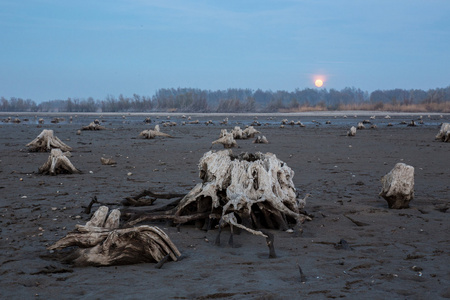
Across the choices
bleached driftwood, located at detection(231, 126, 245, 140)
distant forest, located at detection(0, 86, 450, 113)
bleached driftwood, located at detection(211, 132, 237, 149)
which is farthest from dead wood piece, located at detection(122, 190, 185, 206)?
distant forest, located at detection(0, 86, 450, 113)

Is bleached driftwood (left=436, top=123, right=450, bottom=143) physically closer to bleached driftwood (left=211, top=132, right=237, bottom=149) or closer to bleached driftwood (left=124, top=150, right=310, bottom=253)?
bleached driftwood (left=211, top=132, right=237, bottom=149)

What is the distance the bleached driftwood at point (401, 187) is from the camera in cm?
670

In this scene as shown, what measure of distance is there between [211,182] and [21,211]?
268 cm

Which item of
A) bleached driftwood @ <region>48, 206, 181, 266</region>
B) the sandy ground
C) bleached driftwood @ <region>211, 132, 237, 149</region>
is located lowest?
the sandy ground

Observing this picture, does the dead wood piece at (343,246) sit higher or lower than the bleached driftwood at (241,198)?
lower

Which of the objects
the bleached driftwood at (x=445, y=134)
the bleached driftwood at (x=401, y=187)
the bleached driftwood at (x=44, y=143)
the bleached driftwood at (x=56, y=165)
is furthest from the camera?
the bleached driftwood at (x=445, y=134)

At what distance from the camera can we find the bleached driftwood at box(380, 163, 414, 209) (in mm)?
6703

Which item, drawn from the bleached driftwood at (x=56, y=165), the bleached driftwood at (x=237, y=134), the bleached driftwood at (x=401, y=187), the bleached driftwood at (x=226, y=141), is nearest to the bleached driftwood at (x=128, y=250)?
the bleached driftwood at (x=401, y=187)

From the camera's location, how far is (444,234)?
5.38 metres

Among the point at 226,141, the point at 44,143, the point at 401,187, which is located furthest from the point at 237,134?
the point at 401,187

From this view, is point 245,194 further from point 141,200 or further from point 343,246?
point 141,200

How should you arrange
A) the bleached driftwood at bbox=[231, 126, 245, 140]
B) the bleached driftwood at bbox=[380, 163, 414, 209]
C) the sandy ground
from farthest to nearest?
the bleached driftwood at bbox=[231, 126, 245, 140]
the bleached driftwood at bbox=[380, 163, 414, 209]
the sandy ground

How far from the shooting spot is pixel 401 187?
22.0 ft

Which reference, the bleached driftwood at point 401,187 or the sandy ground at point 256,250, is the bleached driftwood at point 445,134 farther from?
the bleached driftwood at point 401,187
